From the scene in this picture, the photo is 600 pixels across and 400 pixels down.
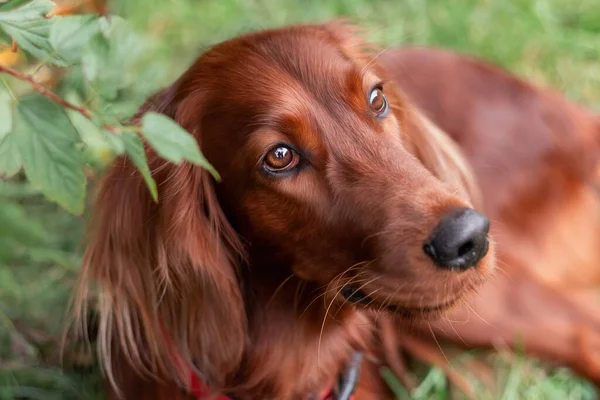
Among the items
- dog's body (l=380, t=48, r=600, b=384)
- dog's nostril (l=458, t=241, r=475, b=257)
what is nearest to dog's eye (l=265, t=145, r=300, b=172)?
dog's nostril (l=458, t=241, r=475, b=257)

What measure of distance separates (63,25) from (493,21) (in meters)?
3.23

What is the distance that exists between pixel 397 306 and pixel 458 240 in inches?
11.2

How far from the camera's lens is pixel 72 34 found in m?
1.11

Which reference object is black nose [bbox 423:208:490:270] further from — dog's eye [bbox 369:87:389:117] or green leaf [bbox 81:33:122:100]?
green leaf [bbox 81:33:122:100]

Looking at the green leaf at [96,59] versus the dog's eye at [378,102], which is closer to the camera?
the green leaf at [96,59]

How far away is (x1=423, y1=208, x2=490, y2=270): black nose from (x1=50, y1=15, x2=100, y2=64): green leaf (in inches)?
31.1

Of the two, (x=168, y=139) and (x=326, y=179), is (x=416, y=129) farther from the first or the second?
(x=168, y=139)

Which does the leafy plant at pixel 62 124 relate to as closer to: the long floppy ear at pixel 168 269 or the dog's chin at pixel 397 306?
the long floppy ear at pixel 168 269

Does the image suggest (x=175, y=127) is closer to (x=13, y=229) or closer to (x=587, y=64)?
(x=13, y=229)

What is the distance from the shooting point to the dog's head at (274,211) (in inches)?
60.5

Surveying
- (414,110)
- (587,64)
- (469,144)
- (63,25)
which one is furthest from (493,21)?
(63,25)

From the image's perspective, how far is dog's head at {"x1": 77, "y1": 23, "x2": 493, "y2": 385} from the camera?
154 cm

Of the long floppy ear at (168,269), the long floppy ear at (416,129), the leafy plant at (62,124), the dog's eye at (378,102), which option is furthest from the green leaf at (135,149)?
the long floppy ear at (416,129)

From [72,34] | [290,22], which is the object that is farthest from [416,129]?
[290,22]
